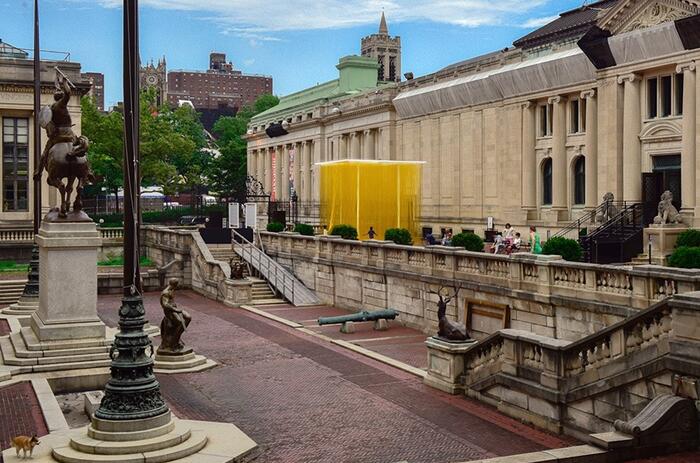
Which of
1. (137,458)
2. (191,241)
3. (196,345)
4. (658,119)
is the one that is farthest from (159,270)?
(137,458)

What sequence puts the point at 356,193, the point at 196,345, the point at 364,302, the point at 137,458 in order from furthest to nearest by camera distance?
the point at 356,193
the point at 364,302
the point at 196,345
the point at 137,458

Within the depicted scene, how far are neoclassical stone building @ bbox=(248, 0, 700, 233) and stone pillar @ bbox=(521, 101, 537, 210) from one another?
61 mm

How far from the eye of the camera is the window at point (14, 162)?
60.3 meters

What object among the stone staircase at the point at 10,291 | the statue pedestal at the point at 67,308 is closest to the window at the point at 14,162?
the stone staircase at the point at 10,291

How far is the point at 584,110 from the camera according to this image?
4612 cm

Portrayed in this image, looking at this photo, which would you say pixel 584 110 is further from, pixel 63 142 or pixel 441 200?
pixel 63 142

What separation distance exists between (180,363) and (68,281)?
3.74m

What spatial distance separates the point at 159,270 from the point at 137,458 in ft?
108

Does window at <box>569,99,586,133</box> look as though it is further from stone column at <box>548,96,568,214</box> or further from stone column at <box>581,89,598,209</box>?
stone column at <box>581,89,598,209</box>

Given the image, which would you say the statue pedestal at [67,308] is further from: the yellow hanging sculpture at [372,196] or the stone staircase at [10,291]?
the yellow hanging sculpture at [372,196]

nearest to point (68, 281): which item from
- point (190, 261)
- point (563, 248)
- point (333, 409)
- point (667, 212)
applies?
point (333, 409)

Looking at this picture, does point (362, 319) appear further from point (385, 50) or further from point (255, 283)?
point (385, 50)

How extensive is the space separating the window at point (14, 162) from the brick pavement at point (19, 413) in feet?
148

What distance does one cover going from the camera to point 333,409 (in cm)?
1827
